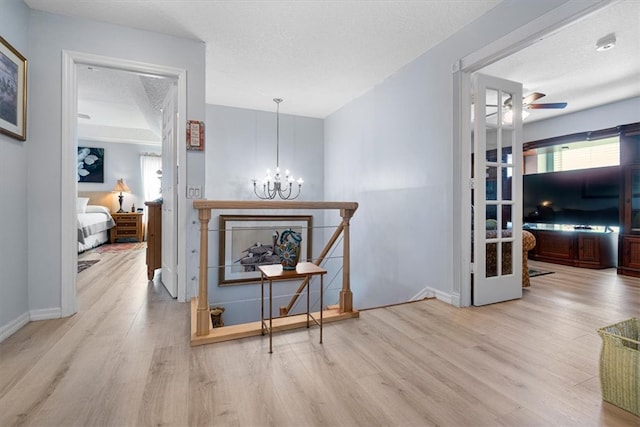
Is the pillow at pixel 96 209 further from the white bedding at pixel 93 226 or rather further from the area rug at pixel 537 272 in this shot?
the area rug at pixel 537 272

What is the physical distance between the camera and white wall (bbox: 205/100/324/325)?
4.77m

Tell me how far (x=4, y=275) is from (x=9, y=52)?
4.90ft

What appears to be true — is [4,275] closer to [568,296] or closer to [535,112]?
[568,296]

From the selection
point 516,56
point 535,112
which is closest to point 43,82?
point 516,56

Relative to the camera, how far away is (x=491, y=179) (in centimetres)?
311

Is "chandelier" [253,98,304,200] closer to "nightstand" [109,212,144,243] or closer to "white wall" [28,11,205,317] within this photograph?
"white wall" [28,11,205,317]

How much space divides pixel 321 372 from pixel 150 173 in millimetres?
7534

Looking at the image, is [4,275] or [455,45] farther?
[455,45]

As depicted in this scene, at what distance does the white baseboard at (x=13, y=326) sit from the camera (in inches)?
78.9

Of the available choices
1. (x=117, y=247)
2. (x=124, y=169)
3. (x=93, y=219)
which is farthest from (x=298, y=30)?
(x=124, y=169)

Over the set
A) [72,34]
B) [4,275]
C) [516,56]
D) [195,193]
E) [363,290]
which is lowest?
[363,290]

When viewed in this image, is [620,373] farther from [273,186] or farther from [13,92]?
[273,186]

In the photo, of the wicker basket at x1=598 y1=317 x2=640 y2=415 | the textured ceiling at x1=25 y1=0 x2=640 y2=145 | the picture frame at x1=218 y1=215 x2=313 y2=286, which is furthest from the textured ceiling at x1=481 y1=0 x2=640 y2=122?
the picture frame at x1=218 y1=215 x2=313 y2=286

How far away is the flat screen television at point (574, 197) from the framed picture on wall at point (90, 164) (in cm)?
922
